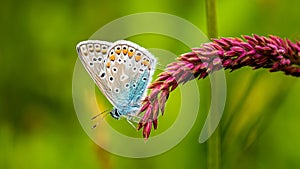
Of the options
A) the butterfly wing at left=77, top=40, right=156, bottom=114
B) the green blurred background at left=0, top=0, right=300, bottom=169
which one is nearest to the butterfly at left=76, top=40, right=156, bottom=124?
the butterfly wing at left=77, top=40, right=156, bottom=114

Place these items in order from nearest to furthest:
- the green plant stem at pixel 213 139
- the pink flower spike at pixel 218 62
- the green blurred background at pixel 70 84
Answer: the pink flower spike at pixel 218 62 → the green plant stem at pixel 213 139 → the green blurred background at pixel 70 84

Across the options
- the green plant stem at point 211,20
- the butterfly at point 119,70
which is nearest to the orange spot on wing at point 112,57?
the butterfly at point 119,70

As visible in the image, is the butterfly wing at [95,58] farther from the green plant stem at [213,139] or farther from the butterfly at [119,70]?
the green plant stem at [213,139]

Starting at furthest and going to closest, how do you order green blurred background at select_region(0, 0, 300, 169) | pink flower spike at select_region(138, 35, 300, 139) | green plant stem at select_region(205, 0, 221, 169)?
green blurred background at select_region(0, 0, 300, 169) < green plant stem at select_region(205, 0, 221, 169) < pink flower spike at select_region(138, 35, 300, 139)

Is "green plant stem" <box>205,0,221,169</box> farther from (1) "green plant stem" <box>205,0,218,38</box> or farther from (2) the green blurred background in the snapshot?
(2) the green blurred background

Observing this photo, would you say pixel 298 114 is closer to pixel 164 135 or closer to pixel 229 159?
pixel 164 135

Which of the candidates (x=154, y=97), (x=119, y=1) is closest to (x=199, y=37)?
(x=119, y=1)

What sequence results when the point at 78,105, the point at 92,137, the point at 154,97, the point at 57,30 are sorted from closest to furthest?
the point at 154,97 → the point at 92,137 → the point at 78,105 → the point at 57,30
